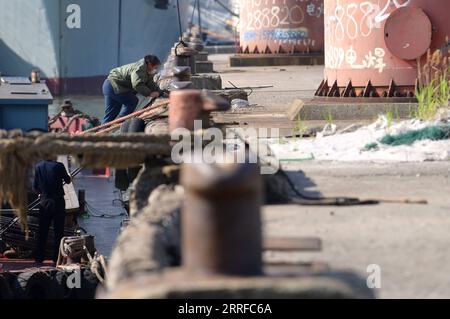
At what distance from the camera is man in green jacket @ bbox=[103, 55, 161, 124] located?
1536 centimetres

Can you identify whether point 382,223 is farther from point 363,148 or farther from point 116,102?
point 116,102

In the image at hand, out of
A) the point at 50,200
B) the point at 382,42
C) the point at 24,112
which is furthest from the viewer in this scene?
the point at 24,112

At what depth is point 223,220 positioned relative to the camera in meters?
3.96

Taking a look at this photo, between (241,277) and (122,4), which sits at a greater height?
(122,4)

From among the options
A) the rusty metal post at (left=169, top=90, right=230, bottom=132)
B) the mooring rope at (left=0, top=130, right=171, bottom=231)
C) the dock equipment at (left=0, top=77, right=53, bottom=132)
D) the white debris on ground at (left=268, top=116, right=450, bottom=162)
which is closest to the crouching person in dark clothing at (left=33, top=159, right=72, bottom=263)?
the white debris on ground at (left=268, top=116, right=450, bottom=162)

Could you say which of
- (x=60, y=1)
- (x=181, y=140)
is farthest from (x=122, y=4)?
(x=181, y=140)

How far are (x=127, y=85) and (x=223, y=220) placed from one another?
12361 millimetres

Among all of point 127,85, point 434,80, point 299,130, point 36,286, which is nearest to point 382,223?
point 299,130

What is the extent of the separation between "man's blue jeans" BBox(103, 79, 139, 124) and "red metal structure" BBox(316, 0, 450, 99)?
426cm

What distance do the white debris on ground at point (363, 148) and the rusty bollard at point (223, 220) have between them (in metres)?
4.63

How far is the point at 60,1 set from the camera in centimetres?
4075

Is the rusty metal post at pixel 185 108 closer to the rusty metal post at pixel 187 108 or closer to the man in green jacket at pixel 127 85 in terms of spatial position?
the rusty metal post at pixel 187 108
